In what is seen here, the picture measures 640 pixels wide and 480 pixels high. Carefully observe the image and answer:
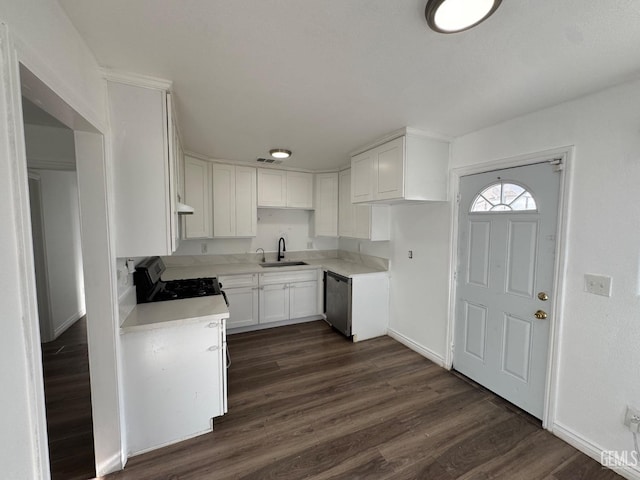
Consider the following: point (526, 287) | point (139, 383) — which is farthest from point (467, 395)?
point (139, 383)

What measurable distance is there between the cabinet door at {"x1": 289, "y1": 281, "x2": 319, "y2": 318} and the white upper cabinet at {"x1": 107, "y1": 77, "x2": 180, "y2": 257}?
2391 mm

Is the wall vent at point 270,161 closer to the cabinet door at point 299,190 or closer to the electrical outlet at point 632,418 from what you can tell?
the cabinet door at point 299,190

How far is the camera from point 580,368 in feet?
6.02

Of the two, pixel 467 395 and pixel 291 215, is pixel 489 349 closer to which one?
pixel 467 395

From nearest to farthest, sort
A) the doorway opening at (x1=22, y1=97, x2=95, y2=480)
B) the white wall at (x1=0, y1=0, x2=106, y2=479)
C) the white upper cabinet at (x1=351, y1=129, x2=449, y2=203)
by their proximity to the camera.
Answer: the white wall at (x1=0, y1=0, x2=106, y2=479) → the doorway opening at (x1=22, y1=97, x2=95, y2=480) → the white upper cabinet at (x1=351, y1=129, x2=449, y2=203)

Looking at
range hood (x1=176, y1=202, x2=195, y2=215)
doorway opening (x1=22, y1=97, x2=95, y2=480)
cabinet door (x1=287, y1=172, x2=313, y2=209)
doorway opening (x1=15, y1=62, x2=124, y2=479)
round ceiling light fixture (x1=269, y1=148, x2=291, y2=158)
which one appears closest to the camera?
doorway opening (x1=15, y1=62, x2=124, y2=479)

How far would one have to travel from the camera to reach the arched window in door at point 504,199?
6.95ft

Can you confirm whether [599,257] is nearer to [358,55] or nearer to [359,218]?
[358,55]

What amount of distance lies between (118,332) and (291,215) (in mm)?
3125

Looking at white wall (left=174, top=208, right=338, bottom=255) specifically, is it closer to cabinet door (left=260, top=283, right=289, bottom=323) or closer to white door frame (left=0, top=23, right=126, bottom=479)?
cabinet door (left=260, top=283, right=289, bottom=323)

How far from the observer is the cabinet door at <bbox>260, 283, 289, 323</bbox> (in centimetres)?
370

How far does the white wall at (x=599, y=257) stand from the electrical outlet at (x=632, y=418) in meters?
0.03

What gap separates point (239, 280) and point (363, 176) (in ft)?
6.89

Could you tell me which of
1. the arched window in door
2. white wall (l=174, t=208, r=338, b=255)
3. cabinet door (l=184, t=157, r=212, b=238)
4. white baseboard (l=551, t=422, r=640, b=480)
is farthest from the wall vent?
white baseboard (l=551, t=422, r=640, b=480)
